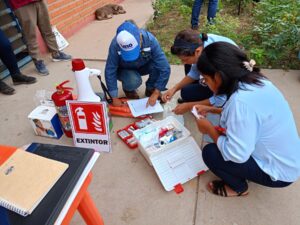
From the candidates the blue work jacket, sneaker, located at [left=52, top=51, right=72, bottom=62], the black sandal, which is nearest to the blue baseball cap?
the blue work jacket

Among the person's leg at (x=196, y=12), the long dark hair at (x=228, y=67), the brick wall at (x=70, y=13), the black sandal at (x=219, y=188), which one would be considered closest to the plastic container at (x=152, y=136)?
the black sandal at (x=219, y=188)

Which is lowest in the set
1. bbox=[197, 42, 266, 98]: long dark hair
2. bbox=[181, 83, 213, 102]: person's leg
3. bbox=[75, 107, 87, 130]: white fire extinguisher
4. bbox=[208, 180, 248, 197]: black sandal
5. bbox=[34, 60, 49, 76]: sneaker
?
bbox=[208, 180, 248, 197]: black sandal

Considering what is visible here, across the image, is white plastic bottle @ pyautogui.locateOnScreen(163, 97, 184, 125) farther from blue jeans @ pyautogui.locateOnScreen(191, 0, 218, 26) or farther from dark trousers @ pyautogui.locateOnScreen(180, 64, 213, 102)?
blue jeans @ pyautogui.locateOnScreen(191, 0, 218, 26)

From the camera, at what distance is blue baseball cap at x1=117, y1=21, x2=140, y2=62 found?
1981mm

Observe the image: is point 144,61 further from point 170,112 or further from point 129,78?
point 170,112

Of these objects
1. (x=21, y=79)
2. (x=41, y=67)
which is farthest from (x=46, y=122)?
(x=41, y=67)

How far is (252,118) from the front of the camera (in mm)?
1246

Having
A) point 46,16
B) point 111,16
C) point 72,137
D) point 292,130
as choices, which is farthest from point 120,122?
point 111,16

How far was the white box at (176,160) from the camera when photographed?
1.80 metres

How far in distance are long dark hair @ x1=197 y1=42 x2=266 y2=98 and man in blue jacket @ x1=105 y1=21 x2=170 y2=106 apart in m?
0.85

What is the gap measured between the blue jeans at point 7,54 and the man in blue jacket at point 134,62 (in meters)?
1.29

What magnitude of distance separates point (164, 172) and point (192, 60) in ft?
2.72

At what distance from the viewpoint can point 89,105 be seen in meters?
1.89

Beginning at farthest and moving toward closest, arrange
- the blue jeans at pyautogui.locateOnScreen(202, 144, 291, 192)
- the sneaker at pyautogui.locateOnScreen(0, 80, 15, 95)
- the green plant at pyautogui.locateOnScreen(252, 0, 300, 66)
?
the green plant at pyautogui.locateOnScreen(252, 0, 300, 66)
the sneaker at pyautogui.locateOnScreen(0, 80, 15, 95)
the blue jeans at pyautogui.locateOnScreen(202, 144, 291, 192)
